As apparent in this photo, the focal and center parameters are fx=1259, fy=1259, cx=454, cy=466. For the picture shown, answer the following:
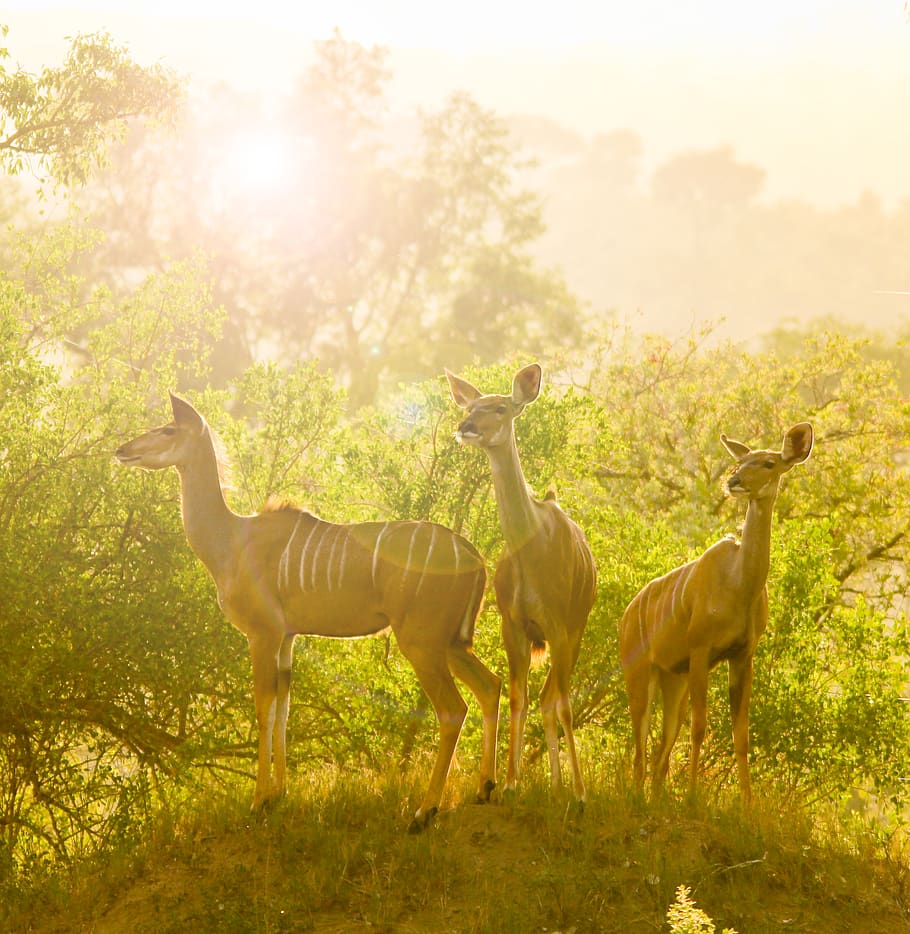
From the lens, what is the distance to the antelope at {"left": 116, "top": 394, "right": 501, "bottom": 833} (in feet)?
31.9

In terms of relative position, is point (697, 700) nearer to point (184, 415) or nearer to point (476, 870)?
point (476, 870)

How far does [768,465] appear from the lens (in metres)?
10.3

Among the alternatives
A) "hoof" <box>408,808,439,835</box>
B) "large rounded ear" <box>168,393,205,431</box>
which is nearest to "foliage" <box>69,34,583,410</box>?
"large rounded ear" <box>168,393,205,431</box>

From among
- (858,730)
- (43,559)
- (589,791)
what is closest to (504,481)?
(589,791)

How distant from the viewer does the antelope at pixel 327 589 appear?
973cm

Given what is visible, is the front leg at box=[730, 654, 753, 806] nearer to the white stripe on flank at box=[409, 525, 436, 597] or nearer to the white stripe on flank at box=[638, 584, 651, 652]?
the white stripe on flank at box=[638, 584, 651, 652]

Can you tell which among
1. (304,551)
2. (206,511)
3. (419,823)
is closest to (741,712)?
(419,823)

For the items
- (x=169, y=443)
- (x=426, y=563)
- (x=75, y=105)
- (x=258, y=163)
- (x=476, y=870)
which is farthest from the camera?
(x=258, y=163)

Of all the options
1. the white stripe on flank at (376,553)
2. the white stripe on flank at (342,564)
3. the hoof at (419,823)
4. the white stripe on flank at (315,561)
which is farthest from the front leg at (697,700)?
the white stripe on flank at (315,561)

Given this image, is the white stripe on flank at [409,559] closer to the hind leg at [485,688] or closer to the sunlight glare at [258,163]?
the hind leg at [485,688]

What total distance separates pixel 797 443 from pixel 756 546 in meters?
0.91

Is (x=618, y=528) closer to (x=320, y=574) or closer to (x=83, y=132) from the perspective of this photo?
(x=320, y=574)

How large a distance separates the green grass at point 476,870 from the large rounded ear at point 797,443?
2853 mm

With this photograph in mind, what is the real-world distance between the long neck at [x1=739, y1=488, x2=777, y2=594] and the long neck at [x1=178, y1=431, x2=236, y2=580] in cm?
429
